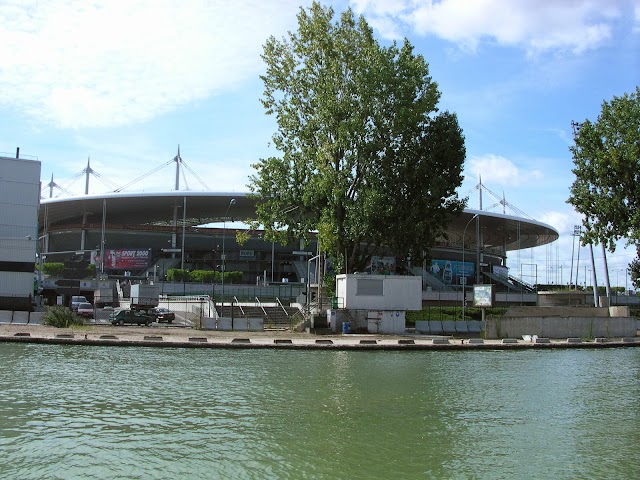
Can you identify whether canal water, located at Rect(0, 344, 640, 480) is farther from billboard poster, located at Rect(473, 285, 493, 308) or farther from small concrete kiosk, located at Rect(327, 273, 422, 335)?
small concrete kiosk, located at Rect(327, 273, 422, 335)

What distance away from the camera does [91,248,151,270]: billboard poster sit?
8388 cm

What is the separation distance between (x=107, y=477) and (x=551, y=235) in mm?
102764

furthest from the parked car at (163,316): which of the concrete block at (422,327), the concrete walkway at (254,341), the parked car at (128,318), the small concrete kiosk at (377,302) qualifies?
the concrete block at (422,327)

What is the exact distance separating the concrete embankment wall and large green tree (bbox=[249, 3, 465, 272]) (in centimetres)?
752

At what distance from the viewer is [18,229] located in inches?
2058

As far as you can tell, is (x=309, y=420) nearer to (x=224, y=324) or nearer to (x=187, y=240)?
(x=224, y=324)

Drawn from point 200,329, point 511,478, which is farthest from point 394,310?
point 511,478

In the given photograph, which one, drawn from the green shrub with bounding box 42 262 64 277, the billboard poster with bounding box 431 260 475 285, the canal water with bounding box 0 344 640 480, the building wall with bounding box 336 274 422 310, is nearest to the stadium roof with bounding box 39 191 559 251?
the billboard poster with bounding box 431 260 475 285

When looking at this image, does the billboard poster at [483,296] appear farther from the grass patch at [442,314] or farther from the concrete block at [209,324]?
the concrete block at [209,324]

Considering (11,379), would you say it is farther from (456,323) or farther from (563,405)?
(456,323)

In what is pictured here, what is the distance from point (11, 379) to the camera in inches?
675

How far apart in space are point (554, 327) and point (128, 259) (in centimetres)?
6077

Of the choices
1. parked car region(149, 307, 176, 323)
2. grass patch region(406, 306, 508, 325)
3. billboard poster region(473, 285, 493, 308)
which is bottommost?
parked car region(149, 307, 176, 323)

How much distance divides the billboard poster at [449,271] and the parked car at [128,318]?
204 ft
